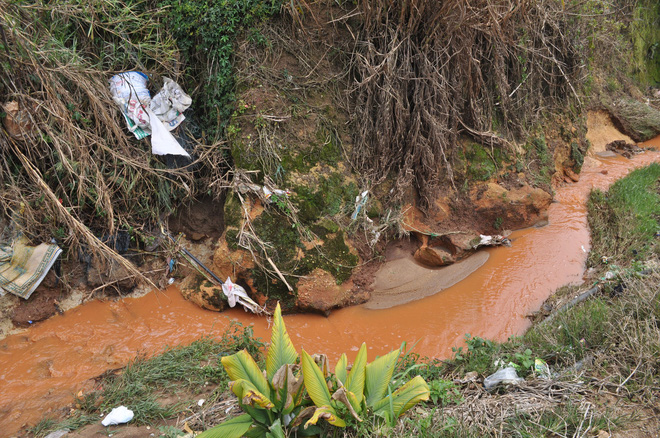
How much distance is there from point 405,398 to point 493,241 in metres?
3.40

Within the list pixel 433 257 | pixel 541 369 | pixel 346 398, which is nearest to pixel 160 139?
pixel 433 257

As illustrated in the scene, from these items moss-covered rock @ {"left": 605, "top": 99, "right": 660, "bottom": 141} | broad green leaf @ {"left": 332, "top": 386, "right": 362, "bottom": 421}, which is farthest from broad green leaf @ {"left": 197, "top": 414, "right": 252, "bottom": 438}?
moss-covered rock @ {"left": 605, "top": 99, "right": 660, "bottom": 141}

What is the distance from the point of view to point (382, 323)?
430cm

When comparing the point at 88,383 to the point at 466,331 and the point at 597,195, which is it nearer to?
the point at 466,331

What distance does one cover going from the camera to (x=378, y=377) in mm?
2479

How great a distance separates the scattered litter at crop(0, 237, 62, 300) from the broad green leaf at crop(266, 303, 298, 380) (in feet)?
9.52

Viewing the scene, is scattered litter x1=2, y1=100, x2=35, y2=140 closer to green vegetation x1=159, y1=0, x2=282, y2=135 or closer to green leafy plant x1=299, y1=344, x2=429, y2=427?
green vegetation x1=159, y1=0, x2=282, y2=135

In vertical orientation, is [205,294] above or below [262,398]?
below

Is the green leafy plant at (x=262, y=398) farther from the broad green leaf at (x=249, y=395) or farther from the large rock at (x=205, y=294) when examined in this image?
the large rock at (x=205, y=294)

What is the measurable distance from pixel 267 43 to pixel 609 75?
833cm

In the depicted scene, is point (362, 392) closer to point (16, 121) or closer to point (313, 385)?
point (313, 385)

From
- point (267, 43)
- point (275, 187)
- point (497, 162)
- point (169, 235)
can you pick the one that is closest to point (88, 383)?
point (169, 235)

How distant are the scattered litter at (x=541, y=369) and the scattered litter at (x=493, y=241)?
2.38m

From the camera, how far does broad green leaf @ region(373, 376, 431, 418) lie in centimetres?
231
